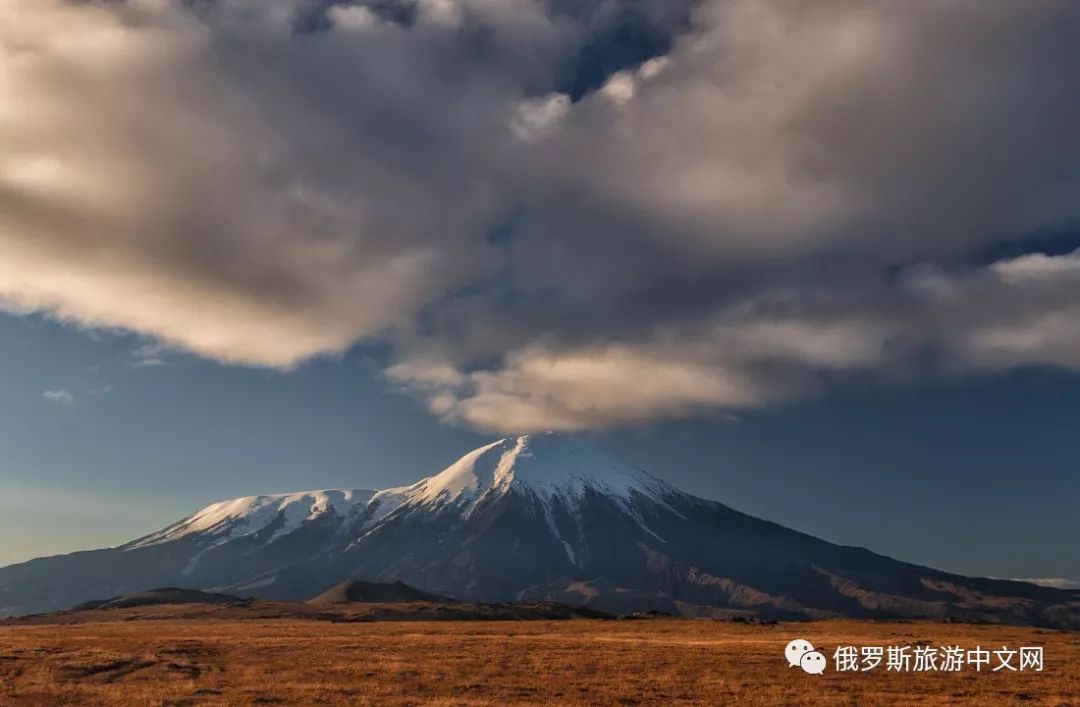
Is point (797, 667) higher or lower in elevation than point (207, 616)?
higher

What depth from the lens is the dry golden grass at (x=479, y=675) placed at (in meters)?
38.3

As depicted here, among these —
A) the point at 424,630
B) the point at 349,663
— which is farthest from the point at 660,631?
the point at 349,663

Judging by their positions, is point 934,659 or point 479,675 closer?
point 479,675

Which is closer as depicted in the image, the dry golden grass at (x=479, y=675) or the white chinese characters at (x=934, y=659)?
the dry golden grass at (x=479, y=675)

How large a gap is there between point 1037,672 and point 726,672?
2066 cm

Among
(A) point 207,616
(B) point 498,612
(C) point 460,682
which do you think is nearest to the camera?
(C) point 460,682

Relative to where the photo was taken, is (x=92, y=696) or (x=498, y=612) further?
(x=498, y=612)

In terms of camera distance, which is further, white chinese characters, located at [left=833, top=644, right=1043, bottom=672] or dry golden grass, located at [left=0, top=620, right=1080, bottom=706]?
white chinese characters, located at [left=833, top=644, right=1043, bottom=672]

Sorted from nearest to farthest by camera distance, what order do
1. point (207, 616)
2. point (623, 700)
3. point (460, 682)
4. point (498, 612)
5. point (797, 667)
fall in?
1. point (623, 700)
2. point (460, 682)
3. point (797, 667)
4. point (207, 616)
5. point (498, 612)

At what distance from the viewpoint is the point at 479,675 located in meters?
46.0

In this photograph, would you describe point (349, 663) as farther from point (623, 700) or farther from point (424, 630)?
point (424, 630)

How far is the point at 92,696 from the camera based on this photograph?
128 feet

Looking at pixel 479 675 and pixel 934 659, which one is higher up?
pixel 934 659

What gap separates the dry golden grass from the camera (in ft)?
126
